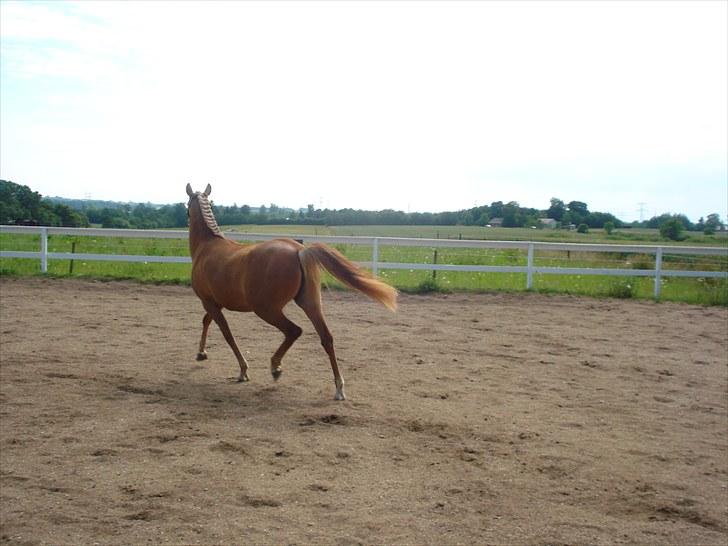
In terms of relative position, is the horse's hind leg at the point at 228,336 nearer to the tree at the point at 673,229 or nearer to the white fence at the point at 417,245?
the white fence at the point at 417,245

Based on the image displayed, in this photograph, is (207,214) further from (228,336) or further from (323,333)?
(323,333)

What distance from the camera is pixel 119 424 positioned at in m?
5.55

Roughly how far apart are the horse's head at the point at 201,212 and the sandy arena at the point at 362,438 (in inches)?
60.7

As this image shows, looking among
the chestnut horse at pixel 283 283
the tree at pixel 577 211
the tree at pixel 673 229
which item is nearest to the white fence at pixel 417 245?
the tree at pixel 577 211

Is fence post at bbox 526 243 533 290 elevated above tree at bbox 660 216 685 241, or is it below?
below

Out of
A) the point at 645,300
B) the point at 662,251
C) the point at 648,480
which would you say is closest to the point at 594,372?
the point at 648,480

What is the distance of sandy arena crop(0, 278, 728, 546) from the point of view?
13.3 feet

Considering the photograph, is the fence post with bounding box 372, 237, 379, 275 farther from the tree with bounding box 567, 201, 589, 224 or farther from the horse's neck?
the horse's neck

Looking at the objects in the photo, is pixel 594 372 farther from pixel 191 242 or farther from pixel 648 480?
pixel 191 242

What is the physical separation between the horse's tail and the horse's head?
165 centimetres

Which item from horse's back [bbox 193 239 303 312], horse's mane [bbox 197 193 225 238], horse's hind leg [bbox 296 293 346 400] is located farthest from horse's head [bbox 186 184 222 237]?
horse's hind leg [bbox 296 293 346 400]

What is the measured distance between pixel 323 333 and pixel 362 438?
1.40m

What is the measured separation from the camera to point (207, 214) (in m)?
7.87

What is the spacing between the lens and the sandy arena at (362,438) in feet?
13.3
